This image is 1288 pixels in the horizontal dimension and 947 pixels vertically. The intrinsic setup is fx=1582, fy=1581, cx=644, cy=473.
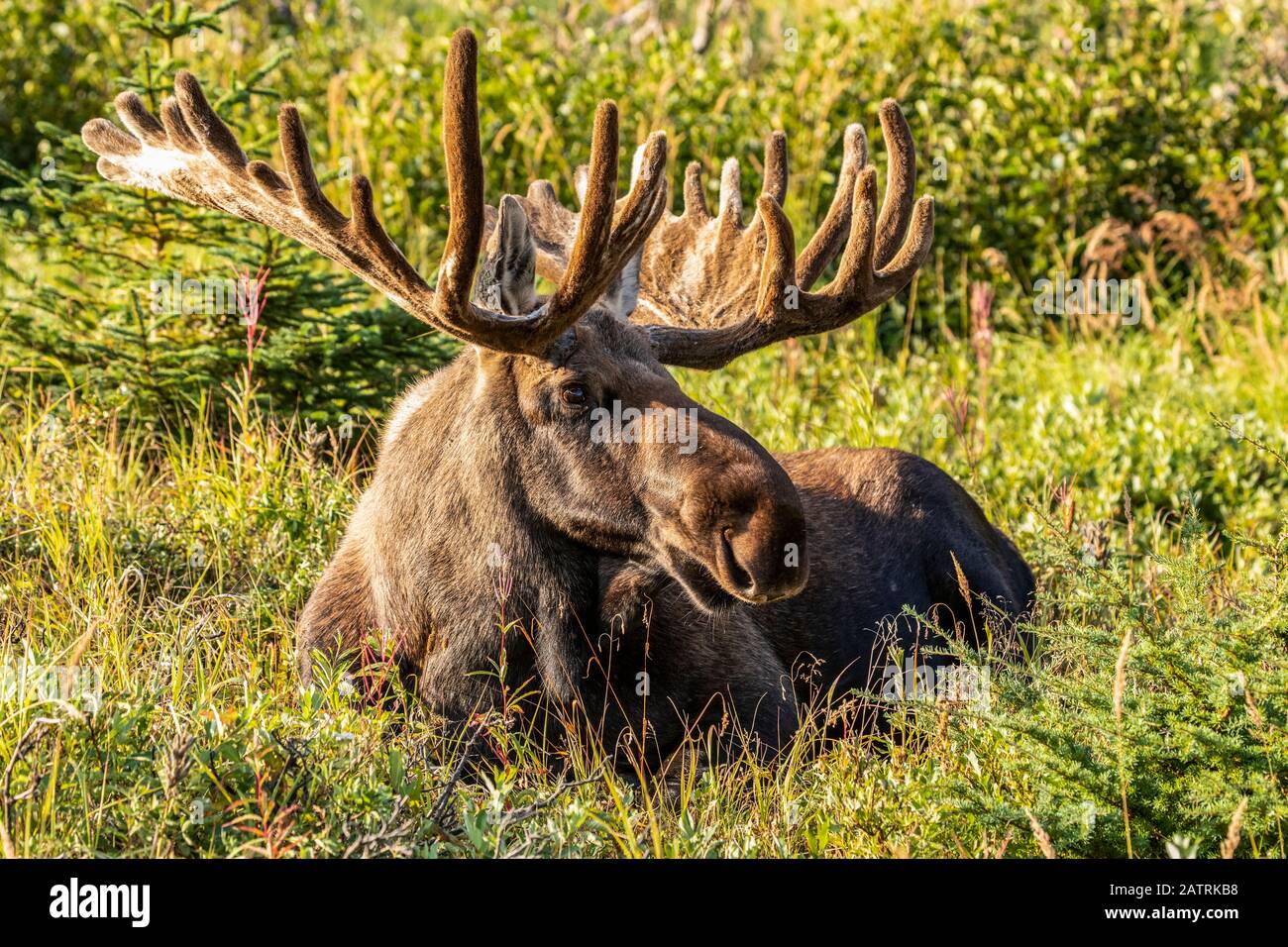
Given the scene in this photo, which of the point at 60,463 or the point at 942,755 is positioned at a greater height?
the point at 60,463

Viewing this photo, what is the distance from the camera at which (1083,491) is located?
7.17 metres

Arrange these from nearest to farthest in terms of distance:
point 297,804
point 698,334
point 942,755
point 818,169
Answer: point 297,804 → point 942,755 → point 698,334 → point 818,169

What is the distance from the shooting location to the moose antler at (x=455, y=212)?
397cm

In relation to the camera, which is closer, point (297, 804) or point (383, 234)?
point (297, 804)

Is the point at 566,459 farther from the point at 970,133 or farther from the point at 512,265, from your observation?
the point at 970,133

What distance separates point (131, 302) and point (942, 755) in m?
4.00

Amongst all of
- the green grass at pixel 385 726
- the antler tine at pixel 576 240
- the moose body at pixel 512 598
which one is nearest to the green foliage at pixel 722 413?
the green grass at pixel 385 726

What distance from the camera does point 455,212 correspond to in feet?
13.4

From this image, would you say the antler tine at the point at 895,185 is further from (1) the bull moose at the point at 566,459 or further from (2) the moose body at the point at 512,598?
(2) the moose body at the point at 512,598

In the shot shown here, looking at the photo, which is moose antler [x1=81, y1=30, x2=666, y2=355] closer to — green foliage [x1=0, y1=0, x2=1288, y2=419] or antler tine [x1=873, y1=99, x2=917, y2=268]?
antler tine [x1=873, y1=99, x2=917, y2=268]

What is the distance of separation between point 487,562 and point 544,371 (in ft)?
1.81

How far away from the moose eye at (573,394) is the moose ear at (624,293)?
1.60ft

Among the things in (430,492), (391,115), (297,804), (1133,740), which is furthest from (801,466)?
(391,115)

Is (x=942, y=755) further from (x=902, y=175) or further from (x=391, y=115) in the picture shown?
(x=391, y=115)
